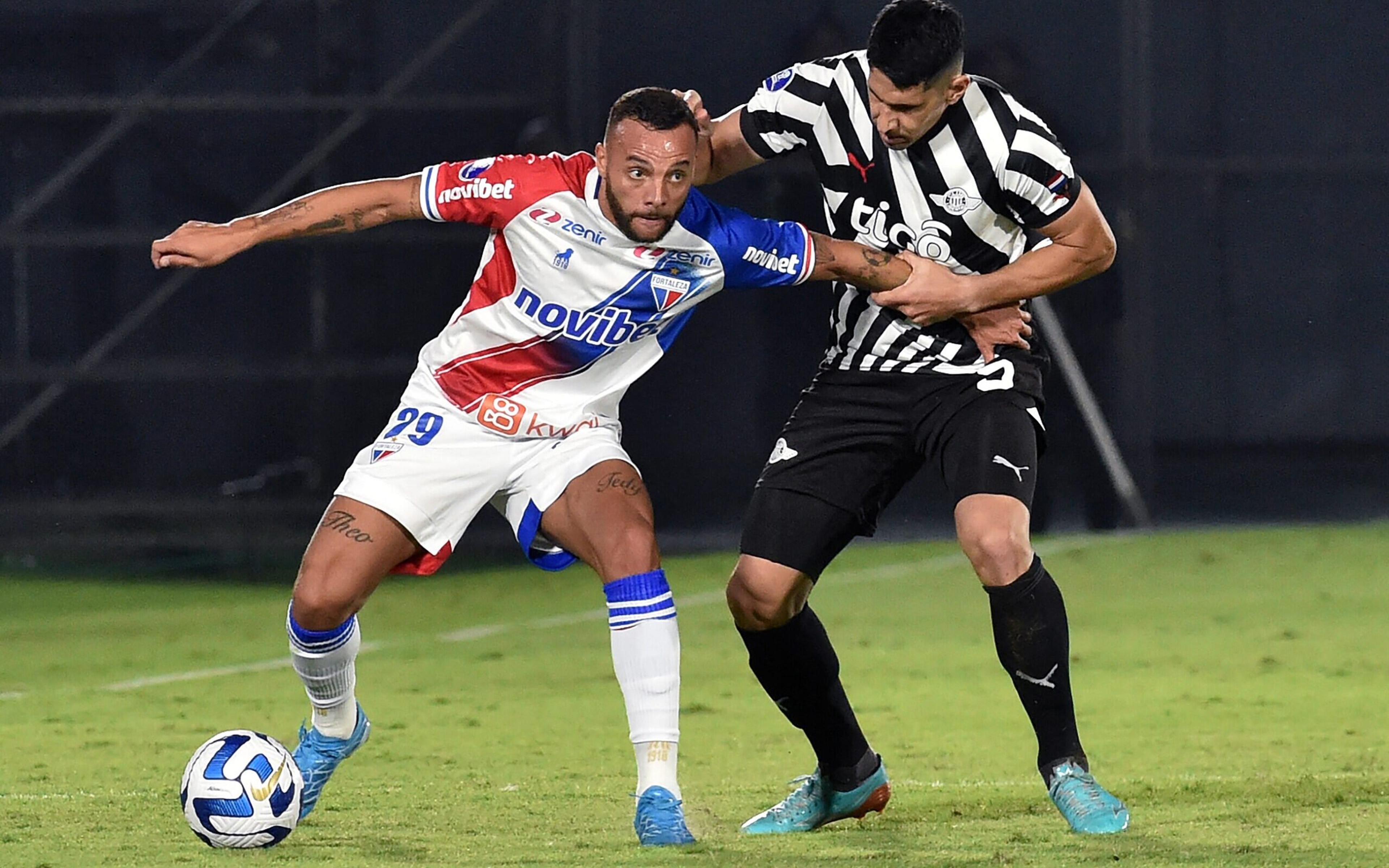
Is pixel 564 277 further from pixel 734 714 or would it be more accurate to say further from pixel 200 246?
pixel 734 714

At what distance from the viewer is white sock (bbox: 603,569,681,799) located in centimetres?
429

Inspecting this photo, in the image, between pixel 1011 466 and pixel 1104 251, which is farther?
pixel 1104 251

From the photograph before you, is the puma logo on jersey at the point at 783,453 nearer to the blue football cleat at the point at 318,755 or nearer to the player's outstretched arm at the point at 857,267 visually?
the player's outstretched arm at the point at 857,267

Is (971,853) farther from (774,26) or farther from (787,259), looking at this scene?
(774,26)

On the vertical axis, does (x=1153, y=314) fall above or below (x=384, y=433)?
below

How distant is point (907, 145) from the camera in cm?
459

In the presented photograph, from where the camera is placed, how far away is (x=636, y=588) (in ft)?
14.3

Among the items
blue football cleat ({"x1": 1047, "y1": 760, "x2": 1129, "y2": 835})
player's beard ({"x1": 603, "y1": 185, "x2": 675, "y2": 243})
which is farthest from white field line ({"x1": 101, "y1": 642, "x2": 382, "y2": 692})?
blue football cleat ({"x1": 1047, "y1": 760, "x2": 1129, "y2": 835})

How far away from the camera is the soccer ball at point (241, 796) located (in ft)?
13.7

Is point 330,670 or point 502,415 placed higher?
point 502,415

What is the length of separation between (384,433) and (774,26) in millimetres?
7683

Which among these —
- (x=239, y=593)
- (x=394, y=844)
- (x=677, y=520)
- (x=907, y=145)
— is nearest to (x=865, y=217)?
(x=907, y=145)

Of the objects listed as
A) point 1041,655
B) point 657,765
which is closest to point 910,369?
point 1041,655

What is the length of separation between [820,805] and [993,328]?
1198mm
